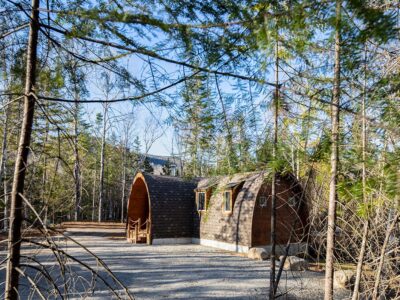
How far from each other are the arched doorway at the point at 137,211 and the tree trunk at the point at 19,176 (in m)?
14.2

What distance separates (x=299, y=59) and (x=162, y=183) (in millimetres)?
14648

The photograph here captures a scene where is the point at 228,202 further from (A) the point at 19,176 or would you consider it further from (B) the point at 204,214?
(A) the point at 19,176

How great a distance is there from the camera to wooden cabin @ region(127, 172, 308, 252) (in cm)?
1359

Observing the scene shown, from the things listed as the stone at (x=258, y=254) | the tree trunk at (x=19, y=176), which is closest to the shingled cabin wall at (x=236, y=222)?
the stone at (x=258, y=254)

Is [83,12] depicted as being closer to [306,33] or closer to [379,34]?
[306,33]

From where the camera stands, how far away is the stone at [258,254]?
40.8ft

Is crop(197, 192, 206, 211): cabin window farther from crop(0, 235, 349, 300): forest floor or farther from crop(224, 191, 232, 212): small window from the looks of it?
crop(0, 235, 349, 300): forest floor

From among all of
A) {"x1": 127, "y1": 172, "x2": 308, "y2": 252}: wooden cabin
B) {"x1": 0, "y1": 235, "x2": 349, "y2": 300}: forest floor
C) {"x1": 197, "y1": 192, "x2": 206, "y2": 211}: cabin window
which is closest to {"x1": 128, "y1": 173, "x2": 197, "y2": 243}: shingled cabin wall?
{"x1": 127, "y1": 172, "x2": 308, "y2": 252}: wooden cabin

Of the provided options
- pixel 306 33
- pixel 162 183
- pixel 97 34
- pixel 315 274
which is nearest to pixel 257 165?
pixel 306 33

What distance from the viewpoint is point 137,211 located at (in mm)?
17531

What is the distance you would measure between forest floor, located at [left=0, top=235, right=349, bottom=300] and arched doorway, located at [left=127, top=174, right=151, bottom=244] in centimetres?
171

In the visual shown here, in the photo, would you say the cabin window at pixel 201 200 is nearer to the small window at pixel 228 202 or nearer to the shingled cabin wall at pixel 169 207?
the shingled cabin wall at pixel 169 207

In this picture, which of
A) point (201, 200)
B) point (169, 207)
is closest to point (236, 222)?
point (201, 200)

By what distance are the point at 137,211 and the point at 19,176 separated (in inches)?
637
